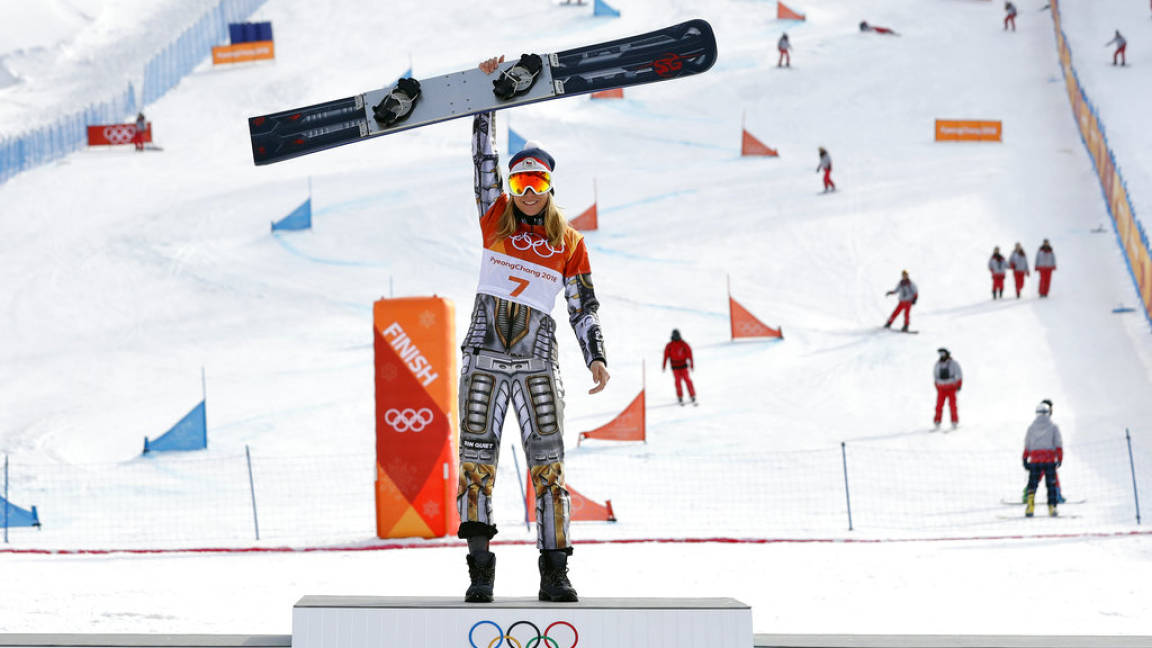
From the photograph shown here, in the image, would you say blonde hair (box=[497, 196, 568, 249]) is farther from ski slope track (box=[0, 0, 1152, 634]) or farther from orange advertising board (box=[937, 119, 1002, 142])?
orange advertising board (box=[937, 119, 1002, 142])

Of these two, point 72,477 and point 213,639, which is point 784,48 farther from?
point 213,639

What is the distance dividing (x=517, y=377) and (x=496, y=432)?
0.74 feet

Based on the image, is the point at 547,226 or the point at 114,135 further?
the point at 114,135

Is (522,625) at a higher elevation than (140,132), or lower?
lower

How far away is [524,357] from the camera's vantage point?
16.9 feet

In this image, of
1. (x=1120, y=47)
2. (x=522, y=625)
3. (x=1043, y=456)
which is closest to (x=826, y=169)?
(x=1120, y=47)

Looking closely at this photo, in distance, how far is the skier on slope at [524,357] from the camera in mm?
5098

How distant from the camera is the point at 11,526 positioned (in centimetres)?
1220

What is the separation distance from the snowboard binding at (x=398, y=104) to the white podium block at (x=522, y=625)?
1.87m

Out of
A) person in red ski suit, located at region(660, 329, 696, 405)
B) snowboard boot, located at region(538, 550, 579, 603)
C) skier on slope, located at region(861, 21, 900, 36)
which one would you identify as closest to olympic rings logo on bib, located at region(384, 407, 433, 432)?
snowboard boot, located at region(538, 550, 579, 603)

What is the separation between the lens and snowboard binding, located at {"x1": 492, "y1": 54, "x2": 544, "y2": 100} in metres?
5.24

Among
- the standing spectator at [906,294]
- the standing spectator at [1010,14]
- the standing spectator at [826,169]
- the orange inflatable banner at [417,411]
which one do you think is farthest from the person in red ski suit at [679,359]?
the standing spectator at [1010,14]

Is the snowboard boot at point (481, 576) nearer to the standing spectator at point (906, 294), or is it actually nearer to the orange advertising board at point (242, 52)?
the standing spectator at point (906, 294)

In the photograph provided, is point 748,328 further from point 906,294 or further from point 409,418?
point 409,418
